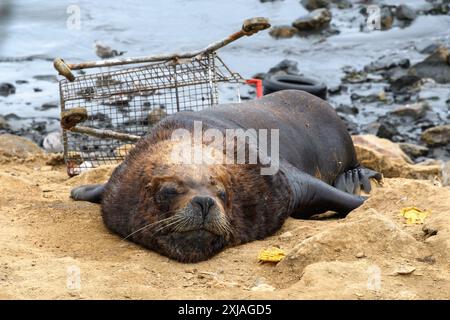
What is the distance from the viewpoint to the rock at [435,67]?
53.6 ft

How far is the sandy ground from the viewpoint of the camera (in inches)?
187

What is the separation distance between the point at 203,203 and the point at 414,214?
1593 millimetres

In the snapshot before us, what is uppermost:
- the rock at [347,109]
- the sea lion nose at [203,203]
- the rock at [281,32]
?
the sea lion nose at [203,203]

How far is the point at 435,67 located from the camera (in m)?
16.6

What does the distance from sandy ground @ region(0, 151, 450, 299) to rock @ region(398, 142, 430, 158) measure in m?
5.57

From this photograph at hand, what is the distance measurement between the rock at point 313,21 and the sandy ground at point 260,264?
44.8 ft

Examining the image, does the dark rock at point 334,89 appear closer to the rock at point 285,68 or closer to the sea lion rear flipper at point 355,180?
the rock at point 285,68

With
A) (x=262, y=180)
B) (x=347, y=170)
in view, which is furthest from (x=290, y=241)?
(x=347, y=170)

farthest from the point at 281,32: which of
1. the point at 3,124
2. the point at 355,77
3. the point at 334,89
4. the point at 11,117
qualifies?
the point at 3,124

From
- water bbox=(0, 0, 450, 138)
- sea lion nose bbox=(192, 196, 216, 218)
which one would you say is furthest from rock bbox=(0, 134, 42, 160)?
sea lion nose bbox=(192, 196, 216, 218)

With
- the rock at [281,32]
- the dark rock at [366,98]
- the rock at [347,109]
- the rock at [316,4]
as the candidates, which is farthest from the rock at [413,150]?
the rock at [316,4]

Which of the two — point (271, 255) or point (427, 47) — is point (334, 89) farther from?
point (271, 255)

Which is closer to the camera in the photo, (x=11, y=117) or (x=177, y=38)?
(x=11, y=117)

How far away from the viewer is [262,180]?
6520mm
